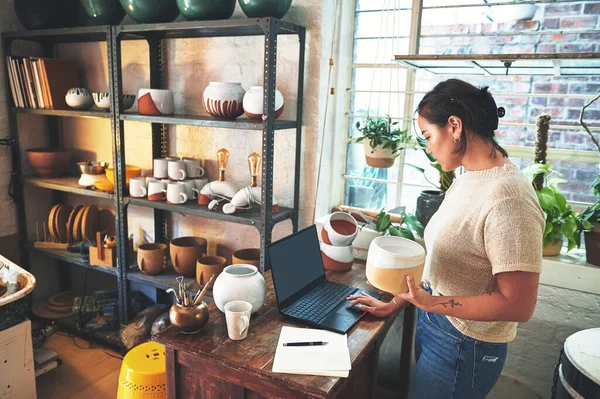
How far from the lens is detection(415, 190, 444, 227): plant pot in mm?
1935

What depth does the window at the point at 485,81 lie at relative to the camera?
1.91 m

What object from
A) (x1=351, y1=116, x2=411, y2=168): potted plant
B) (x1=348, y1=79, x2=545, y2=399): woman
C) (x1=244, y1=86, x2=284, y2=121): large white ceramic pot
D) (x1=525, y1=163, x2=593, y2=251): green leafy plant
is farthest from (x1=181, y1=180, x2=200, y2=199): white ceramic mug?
(x1=525, y1=163, x2=593, y2=251): green leafy plant

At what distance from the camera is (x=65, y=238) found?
9.28 ft

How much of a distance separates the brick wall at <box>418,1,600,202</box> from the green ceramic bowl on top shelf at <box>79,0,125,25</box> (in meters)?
1.54

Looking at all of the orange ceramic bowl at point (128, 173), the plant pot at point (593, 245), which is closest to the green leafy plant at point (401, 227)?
the plant pot at point (593, 245)

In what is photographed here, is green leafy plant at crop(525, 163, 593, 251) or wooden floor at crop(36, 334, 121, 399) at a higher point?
green leafy plant at crop(525, 163, 593, 251)

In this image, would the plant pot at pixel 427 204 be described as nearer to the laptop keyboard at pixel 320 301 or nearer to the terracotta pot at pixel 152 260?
the laptop keyboard at pixel 320 301

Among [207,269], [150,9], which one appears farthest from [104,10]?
[207,269]

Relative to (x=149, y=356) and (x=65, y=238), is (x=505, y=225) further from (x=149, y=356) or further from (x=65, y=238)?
A: (x=65, y=238)

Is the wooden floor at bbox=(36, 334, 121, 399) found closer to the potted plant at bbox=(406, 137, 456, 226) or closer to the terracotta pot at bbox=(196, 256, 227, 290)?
the terracotta pot at bbox=(196, 256, 227, 290)

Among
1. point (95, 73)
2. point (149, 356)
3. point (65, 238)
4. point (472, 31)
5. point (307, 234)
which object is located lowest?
point (149, 356)

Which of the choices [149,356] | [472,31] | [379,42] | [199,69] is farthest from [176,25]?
[149,356]

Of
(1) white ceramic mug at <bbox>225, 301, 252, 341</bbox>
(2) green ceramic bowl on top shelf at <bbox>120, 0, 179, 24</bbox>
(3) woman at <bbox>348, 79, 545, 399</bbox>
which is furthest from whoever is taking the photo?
(2) green ceramic bowl on top shelf at <bbox>120, 0, 179, 24</bbox>

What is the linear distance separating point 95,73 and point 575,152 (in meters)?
2.54
